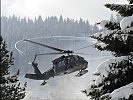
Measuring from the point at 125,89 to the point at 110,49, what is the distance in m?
1.96

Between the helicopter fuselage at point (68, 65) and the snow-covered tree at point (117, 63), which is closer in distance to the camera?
the snow-covered tree at point (117, 63)

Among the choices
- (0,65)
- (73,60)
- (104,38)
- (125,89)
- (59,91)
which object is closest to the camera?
(125,89)

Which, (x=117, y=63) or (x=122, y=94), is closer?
(x=122, y=94)

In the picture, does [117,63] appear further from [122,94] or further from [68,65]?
[68,65]

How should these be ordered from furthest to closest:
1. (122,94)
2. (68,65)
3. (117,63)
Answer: (68,65) < (117,63) < (122,94)

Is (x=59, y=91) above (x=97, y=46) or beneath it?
beneath

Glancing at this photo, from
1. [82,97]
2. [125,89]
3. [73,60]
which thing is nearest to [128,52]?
[125,89]

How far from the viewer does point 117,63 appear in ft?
26.2

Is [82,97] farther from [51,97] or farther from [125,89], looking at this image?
[125,89]

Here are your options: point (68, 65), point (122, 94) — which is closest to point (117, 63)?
point (122, 94)

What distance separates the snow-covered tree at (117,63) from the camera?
7.74 m

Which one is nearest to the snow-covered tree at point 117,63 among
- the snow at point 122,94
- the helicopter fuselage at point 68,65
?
the snow at point 122,94

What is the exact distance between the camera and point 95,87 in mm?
8758

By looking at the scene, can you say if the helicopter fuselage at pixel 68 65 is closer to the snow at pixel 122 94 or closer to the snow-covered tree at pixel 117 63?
the snow-covered tree at pixel 117 63
